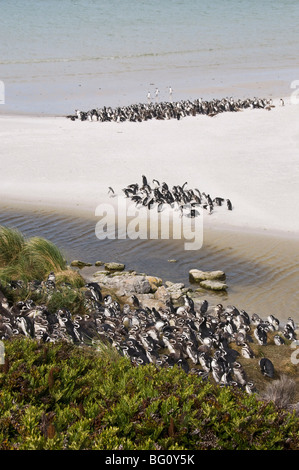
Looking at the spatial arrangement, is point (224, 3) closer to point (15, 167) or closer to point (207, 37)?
point (207, 37)

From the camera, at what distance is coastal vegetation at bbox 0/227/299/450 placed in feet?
15.6

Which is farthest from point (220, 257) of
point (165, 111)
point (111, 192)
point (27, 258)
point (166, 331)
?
point (165, 111)

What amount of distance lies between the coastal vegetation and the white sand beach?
32.0 feet

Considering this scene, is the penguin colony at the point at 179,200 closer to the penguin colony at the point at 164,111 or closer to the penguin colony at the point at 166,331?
the penguin colony at the point at 166,331

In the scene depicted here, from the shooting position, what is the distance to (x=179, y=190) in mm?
17594

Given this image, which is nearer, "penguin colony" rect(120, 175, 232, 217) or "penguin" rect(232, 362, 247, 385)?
"penguin" rect(232, 362, 247, 385)

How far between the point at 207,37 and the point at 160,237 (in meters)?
71.6

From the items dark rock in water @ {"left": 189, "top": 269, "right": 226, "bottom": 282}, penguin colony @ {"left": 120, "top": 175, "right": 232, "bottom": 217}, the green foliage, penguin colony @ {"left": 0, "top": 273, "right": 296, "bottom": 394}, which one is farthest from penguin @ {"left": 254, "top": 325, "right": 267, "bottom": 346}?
penguin colony @ {"left": 120, "top": 175, "right": 232, "bottom": 217}

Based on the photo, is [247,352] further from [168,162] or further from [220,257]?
[168,162]

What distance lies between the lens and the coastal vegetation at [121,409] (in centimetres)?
477

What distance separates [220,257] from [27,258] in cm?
430

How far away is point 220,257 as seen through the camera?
45.1ft

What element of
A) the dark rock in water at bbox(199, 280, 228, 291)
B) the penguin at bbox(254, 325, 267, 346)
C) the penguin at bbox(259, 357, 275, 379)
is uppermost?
the dark rock in water at bbox(199, 280, 228, 291)

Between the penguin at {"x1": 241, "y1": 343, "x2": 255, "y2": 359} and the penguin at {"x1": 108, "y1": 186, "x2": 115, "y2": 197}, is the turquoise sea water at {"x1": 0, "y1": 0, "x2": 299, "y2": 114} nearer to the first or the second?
the penguin at {"x1": 108, "y1": 186, "x2": 115, "y2": 197}
